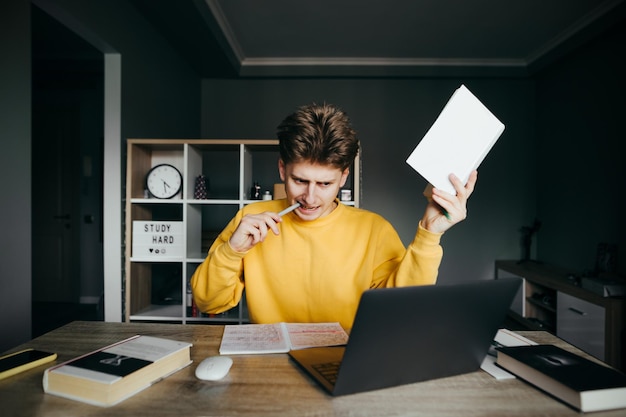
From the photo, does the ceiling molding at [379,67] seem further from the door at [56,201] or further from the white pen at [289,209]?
the white pen at [289,209]

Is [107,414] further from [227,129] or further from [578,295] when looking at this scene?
[227,129]

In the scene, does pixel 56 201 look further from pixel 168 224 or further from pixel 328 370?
pixel 328 370

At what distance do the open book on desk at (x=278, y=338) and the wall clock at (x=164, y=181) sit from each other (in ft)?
5.79

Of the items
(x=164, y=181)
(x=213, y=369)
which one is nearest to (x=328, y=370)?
(x=213, y=369)

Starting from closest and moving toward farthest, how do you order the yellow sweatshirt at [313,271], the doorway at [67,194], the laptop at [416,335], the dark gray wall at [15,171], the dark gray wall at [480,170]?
the laptop at [416,335] < the yellow sweatshirt at [313,271] < the dark gray wall at [15,171] < the dark gray wall at [480,170] < the doorway at [67,194]

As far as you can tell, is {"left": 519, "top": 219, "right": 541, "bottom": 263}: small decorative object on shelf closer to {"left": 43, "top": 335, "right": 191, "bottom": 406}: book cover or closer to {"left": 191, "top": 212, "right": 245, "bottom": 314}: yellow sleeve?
{"left": 191, "top": 212, "right": 245, "bottom": 314}: yellow sleeve

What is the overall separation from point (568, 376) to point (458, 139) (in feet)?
1.81

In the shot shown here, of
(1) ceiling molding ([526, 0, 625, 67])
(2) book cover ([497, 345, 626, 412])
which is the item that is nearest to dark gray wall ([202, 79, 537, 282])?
(1) ceiling molding ([526, 0, 625, 67])

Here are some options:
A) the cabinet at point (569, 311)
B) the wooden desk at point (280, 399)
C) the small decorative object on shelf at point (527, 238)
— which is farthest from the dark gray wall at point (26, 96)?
the small decorative object on shelf at point (527, 238)

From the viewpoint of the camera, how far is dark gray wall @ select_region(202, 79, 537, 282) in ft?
14.6

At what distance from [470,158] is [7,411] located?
1.07m

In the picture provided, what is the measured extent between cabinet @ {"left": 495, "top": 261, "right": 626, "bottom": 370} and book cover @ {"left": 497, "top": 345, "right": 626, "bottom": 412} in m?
2.24

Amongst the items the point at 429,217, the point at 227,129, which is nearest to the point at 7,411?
the point at 429,217

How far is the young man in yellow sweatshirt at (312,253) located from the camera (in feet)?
4.17
